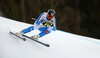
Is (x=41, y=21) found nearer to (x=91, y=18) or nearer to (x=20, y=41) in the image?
(x=20, y=41)

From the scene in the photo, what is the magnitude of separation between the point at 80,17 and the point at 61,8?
1.11 meters

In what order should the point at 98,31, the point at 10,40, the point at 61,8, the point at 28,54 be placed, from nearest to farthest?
the point at 28,54, the point at 10,40, the point at 98,31, the point at 61,8

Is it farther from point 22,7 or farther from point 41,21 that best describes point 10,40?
point 22,7

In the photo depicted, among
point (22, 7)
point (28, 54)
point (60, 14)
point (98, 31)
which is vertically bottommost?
point (98, 31)

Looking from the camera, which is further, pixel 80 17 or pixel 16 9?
pixel 16 9

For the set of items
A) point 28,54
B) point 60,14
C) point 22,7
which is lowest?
point 28,54

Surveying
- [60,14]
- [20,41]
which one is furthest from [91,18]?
[20,41]

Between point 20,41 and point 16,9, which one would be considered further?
point 16,9

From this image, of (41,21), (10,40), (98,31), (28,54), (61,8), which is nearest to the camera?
(28,54)

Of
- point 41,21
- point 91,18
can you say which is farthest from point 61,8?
point 41,21

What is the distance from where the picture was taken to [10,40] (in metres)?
2.26

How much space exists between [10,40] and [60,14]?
173 inches

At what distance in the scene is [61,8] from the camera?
20.4ft

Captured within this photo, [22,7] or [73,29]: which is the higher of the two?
[22,7]
